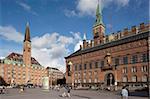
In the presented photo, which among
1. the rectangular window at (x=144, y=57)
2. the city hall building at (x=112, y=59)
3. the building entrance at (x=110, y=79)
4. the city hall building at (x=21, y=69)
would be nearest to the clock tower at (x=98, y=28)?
the city hall building at (x=112, y=59)

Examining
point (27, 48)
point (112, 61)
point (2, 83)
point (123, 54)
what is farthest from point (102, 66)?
point (27, 48)

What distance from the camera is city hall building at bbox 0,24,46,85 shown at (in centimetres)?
11912

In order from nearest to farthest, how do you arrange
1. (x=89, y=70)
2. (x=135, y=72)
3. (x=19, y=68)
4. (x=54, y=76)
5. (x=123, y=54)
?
(x=135, y=72), (x=123, y=54), (x=89, y=70), (x=19, y=68), (x=54, y=76)

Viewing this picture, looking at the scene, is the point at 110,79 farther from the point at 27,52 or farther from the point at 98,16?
the point at 27,52

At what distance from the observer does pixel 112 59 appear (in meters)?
69.5

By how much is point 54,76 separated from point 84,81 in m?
106

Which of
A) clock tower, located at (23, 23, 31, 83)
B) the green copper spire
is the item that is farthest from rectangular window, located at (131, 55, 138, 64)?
clock tower, located at (23, 23, 31, 83)

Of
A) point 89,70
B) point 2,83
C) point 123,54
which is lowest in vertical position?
point 2,83

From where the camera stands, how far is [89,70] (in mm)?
78562

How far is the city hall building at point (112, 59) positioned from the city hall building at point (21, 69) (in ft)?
146

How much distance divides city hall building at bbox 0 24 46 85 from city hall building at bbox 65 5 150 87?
44643mm

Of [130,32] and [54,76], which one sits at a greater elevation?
[130,32]

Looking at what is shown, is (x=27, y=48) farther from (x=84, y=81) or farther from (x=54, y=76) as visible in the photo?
(x=84, y=81)

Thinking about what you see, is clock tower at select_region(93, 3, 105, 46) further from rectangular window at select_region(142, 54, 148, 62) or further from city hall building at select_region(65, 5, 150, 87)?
rectangular window at select_region(142, 54, 148, 62)
